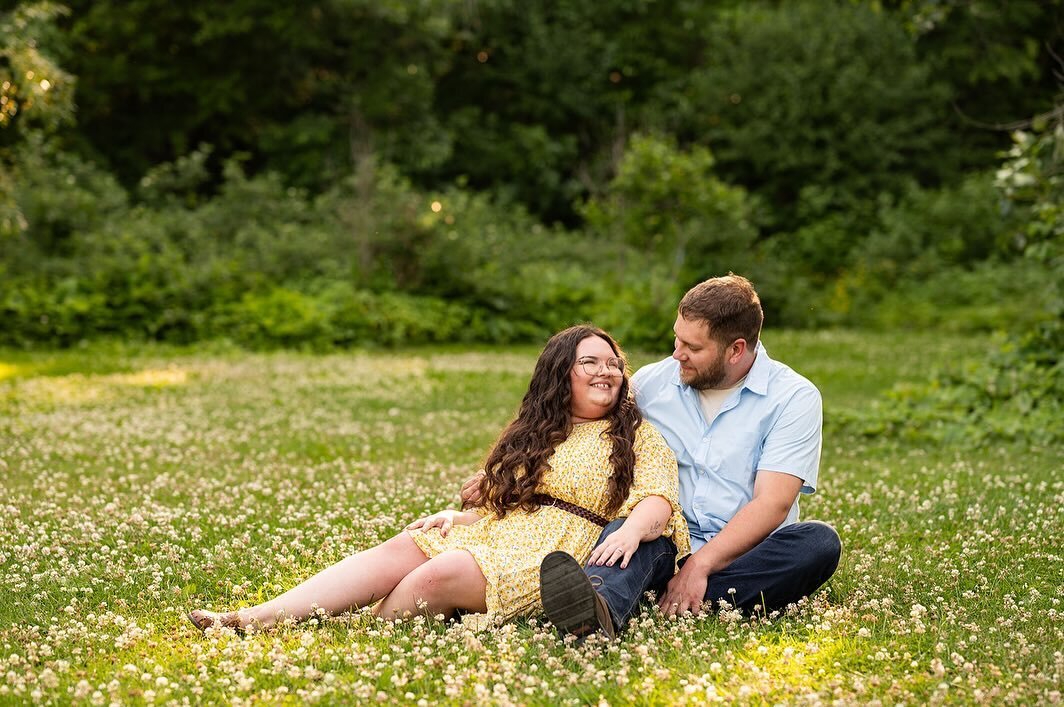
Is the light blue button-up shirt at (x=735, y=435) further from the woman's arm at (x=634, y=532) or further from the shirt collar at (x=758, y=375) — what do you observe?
the woman's arm at (x=634, y=532)

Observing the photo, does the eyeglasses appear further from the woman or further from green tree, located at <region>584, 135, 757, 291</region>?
green tree, located at <region>584, 135, 757, 291</region>

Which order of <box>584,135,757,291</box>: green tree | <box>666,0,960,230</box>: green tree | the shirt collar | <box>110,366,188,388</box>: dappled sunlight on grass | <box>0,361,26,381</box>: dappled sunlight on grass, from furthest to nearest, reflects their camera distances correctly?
<box>666,0,960,230</box>: green tree < <box>584,135,757,291</box>: green tree < <box>0,361,26,381</box>: dappled sunlight on grass < <box>110,366,188,388</box>: dappled sunlight on grass < the shirt collar

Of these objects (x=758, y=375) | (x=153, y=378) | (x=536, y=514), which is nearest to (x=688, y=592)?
(x=536, y=514)

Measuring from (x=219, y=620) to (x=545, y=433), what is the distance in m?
1.57

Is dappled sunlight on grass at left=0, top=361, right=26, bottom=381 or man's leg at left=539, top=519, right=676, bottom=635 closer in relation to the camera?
man's leg at left=539, top=519, right=676, bottom=635

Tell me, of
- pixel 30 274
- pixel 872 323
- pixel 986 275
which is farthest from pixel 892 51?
pixel 30 274

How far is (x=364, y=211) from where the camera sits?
21172 millimetres

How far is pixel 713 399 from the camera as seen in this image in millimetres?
5199

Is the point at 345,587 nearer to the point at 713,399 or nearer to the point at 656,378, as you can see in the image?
the point at 656,378

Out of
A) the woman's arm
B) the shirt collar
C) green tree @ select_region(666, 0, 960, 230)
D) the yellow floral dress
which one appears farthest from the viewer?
green tree @ select_region(666, 0, 960, 230)

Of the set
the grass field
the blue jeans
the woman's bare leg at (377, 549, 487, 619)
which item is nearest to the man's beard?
the blue jeans

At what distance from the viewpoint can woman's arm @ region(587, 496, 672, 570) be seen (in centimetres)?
452

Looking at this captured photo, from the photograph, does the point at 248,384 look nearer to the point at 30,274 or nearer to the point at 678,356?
the point at 30,274

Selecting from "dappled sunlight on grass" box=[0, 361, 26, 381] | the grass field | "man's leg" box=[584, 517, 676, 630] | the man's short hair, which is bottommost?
"dappled sunlight on grass" box=[0, 361, 26, 381]
